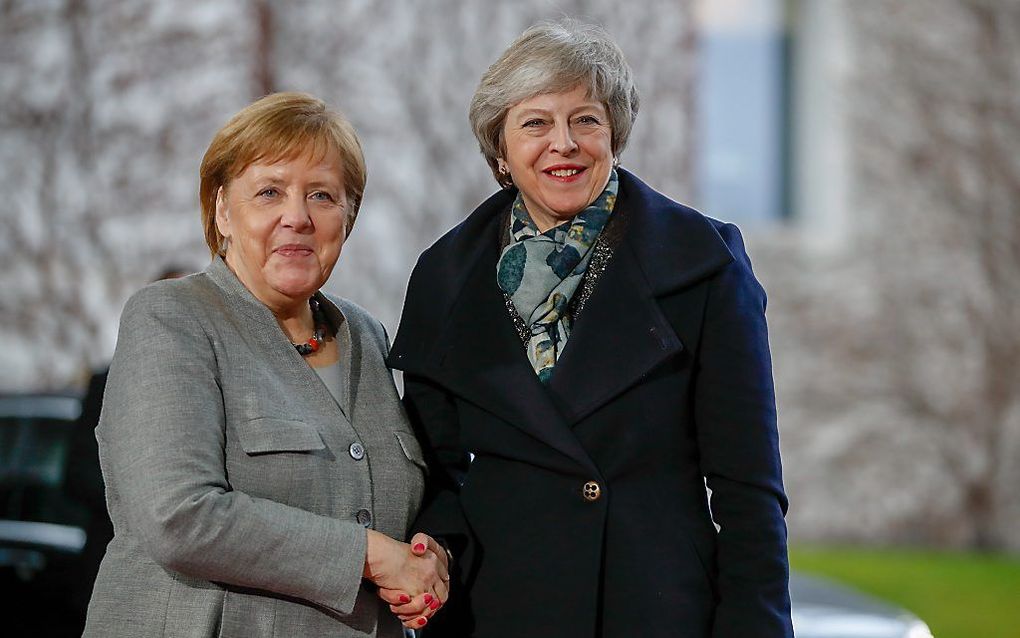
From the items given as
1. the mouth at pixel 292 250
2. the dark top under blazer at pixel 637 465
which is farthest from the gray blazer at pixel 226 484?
the dark top under blazer at pixel 637 465

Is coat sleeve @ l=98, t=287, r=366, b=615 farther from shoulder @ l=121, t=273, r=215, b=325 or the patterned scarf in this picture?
the patterned scarf

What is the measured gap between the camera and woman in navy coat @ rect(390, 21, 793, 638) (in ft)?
7.97

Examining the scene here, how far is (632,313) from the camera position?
2.52m

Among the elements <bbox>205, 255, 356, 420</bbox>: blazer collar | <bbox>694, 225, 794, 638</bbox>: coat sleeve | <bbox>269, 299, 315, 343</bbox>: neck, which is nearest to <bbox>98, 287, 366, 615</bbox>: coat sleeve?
<bbox>205, 255, 356, 420</bbox>: blazer collar

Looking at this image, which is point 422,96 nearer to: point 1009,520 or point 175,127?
point 175,127

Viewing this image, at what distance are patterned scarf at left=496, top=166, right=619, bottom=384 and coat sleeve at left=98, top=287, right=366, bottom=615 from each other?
527 millimetres

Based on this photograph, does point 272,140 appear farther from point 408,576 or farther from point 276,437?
point 408,576

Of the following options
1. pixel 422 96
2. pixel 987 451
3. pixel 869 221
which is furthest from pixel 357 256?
pixel 987 451

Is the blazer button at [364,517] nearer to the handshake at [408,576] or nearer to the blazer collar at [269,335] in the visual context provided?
the handshake at [408,576]

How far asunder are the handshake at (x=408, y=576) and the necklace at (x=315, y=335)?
0.41m

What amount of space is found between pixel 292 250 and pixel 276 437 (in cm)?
37

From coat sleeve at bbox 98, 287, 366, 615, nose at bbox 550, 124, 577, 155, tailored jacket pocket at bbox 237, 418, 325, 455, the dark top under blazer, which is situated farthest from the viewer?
nose at bbox 550, 124, 577, 155

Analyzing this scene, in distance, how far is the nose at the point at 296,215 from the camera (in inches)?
96.0

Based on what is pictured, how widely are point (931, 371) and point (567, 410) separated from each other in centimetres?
725
